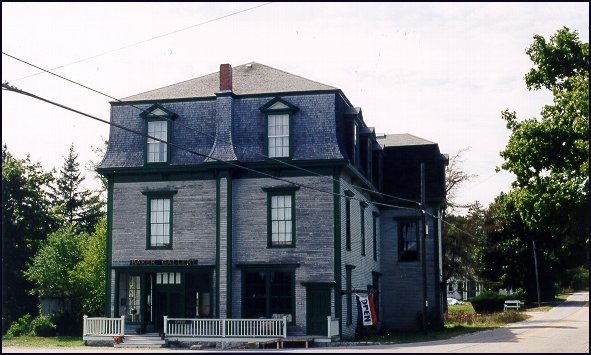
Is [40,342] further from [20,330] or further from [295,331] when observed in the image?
[295,331]

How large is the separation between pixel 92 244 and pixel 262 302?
60.6 feet

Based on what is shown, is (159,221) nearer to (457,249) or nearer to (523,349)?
(523,349)

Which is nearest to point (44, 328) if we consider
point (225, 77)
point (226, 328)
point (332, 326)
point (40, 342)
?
point (40, 342)

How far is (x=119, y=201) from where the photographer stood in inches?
1393

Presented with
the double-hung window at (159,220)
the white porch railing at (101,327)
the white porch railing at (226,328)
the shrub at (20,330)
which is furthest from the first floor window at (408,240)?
the shrub at (20,330)

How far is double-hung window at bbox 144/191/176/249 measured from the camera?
114 ft

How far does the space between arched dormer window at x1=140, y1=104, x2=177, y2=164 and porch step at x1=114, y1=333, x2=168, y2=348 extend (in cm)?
772

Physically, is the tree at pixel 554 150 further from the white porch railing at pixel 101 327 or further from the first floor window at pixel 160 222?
the white porch railing at pixel 101 327

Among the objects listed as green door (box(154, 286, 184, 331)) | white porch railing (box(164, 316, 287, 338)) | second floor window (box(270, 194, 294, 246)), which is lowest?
white porch railing (box(164, 316, 287, 338))

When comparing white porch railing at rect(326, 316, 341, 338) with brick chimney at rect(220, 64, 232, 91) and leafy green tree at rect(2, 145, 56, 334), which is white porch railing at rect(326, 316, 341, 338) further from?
leafy green tree at rect(2, 145, 56, 334)

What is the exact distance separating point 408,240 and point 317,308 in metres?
13.0

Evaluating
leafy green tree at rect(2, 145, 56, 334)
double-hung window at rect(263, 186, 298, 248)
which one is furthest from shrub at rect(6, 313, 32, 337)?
double-hung window at rect(263, 186, 298, 248)

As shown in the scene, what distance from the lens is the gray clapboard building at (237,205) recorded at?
3312 cm

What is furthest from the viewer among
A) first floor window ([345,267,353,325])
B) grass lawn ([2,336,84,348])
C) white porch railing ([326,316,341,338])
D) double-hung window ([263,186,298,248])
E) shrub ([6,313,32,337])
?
shrub ([6,313,32,337])
